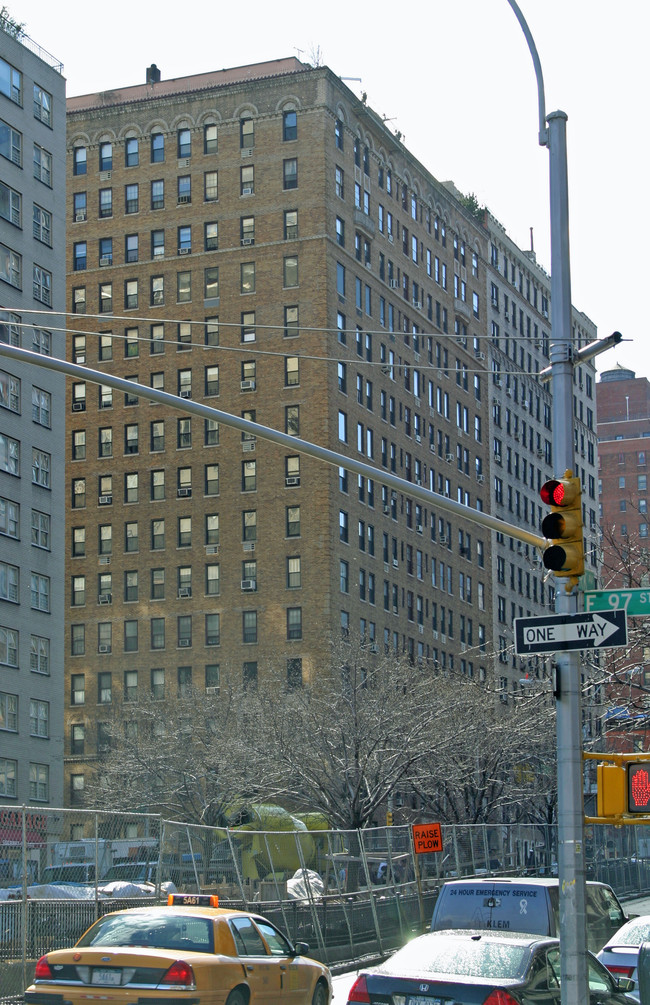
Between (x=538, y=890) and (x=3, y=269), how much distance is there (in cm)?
4764

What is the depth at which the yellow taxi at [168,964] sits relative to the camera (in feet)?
45.9

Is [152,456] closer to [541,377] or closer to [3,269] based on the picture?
[3,269]

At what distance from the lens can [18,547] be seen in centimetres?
5909

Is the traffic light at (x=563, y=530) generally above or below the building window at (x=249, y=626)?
below

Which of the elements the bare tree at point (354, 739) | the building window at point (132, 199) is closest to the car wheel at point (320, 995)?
the bare tree at point (354, 739)

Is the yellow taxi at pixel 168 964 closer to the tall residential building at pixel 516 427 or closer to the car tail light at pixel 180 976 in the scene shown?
the car tail light at pixel 180 976

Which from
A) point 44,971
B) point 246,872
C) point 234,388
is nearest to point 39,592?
point 234,388

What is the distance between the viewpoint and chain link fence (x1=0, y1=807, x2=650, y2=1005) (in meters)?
17.9

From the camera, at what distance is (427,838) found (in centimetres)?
2669

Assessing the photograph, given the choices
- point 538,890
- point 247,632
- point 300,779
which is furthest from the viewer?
point 247,632

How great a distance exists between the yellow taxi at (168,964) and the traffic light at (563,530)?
5.23 meters

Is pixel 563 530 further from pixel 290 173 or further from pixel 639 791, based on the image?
pixel 290 173

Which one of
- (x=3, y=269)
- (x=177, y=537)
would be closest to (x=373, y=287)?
(x=177, y=537)

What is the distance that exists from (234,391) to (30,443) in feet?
64.0
